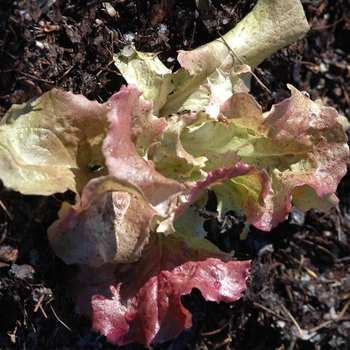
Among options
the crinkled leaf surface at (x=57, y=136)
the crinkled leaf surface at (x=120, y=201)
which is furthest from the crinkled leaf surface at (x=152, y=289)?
the crinkled leaf surface at (x=57, y=136)

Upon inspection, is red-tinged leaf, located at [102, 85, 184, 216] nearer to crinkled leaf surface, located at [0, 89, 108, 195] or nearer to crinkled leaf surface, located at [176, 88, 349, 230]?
crinkled leaf surface, located at [0, 89, 108, 195]

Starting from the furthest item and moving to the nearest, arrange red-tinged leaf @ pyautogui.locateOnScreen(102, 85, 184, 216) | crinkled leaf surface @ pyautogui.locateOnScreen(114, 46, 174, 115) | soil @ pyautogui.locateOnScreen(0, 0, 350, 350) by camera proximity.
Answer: crinkled leaf surface @ pyautogui.locateOnScreen(114, 46, 174, 115)
soil @ pyautogui.locateOnScreen(0, 0, 350, 350)
red-tinged leaf @ pyautogui.locateOnScreen(102, 85, 184, 216)

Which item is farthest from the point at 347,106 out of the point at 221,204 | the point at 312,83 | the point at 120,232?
the point at 120,232

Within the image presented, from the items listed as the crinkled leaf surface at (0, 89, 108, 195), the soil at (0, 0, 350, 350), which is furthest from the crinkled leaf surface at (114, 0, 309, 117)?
the crinkled leaf surface at (0, 89, 108, 195)

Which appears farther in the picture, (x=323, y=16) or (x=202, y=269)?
(x=323, y=16)

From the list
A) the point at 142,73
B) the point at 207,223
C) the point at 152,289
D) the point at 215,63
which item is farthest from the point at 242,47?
the point at 152,289

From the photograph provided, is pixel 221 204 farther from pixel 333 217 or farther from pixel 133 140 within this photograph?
pixel 333 217

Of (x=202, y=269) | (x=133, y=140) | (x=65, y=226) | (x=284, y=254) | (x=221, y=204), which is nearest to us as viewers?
(x=65, y=226)
